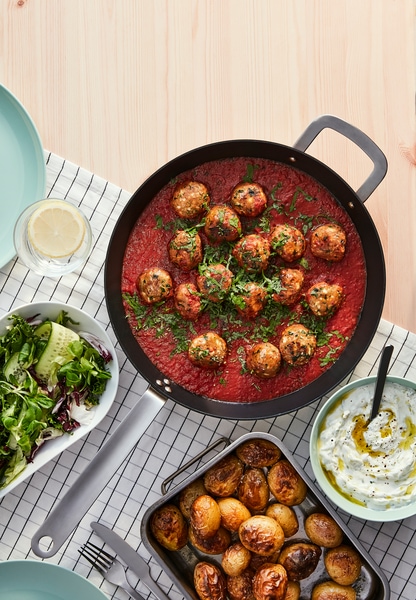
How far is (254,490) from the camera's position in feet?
14.1

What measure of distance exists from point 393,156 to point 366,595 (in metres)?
2.57

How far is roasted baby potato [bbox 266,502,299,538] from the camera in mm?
4285

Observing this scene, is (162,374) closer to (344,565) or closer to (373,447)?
(373,447)

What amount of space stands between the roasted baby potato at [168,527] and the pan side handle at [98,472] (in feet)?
1.28

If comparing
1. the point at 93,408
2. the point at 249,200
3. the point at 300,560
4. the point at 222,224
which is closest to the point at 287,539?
the point at 300,560

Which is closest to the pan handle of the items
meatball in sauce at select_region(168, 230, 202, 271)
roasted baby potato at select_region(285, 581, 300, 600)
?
meatball in sauce at select_region(168, 230, 202, 271)

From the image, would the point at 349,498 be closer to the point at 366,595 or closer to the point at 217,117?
the point at 366,595

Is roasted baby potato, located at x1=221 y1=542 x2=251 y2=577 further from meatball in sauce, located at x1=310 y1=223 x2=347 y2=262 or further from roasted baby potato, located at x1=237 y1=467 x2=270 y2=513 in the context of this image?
meatball in sauce, located at x1=310 y1=223 x2=347 y2=262

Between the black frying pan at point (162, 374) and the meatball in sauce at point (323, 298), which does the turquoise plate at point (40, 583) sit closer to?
the black frying pan at point (162, 374)

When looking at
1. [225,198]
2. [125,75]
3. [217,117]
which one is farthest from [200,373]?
[125,75]

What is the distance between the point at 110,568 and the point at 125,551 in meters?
0.15

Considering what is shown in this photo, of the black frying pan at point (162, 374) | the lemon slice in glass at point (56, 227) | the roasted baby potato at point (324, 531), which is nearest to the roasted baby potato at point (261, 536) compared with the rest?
the roasted baby potato at point (324, 531)

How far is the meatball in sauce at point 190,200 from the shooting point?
4375 millimetres

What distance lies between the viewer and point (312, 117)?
458 cm
